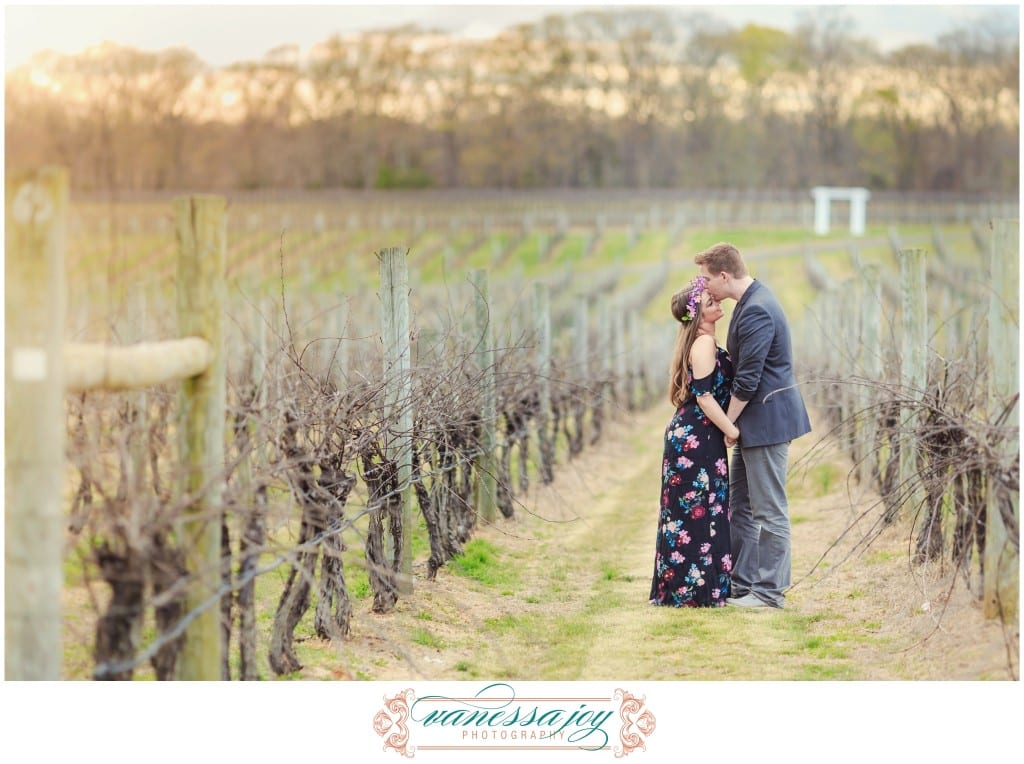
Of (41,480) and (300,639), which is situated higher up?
(41,480)

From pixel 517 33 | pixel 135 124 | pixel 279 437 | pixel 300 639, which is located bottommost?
pixel 300 639

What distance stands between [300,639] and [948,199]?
4343cm

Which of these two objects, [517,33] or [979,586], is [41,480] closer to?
[979,586]

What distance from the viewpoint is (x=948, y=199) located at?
4447 cm

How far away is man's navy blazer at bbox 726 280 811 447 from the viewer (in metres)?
5.33

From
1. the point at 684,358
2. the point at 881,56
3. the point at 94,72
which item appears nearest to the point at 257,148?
the point at 94,72
